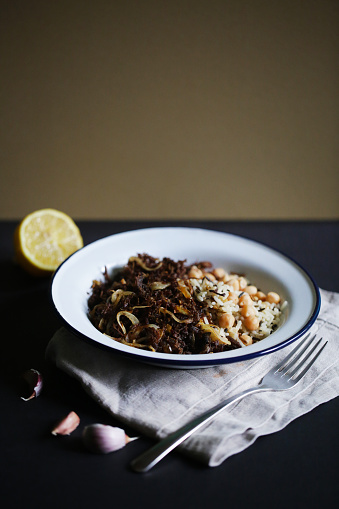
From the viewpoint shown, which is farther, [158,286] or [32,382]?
[158,286]

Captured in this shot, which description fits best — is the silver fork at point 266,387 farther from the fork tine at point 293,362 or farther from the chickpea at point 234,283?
the chickpea at point 234,283

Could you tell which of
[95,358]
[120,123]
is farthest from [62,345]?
[120,123]

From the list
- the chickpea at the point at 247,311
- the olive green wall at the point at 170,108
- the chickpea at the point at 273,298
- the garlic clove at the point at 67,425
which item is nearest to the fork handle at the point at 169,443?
the garlic clove at the point at 67,425

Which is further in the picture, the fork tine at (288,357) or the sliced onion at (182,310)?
the sliced onion at (182,310)

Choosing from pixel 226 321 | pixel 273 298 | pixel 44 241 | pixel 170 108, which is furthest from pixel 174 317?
pixel 170 108

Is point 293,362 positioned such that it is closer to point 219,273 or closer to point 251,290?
point 251,290
